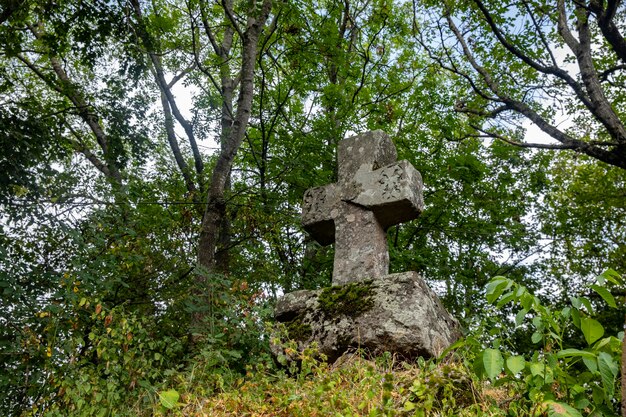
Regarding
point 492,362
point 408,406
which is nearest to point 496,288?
point 492,362

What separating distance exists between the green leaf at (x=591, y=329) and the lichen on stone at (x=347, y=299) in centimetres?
191

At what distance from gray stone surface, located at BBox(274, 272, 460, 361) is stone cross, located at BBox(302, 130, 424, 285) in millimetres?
361

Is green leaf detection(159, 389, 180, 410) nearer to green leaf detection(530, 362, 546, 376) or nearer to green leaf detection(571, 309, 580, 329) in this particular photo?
green leaf detection(530, 362, 546, 376)

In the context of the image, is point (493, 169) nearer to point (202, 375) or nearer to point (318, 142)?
point (318, 142)

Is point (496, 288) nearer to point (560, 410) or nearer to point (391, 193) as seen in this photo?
point (560, 410)

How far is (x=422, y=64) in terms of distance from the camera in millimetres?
13539

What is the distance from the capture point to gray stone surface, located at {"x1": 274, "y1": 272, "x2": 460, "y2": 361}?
383 cm

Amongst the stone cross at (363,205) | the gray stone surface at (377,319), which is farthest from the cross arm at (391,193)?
the gray stone surface at (377,319)

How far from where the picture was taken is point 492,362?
2.26 meters

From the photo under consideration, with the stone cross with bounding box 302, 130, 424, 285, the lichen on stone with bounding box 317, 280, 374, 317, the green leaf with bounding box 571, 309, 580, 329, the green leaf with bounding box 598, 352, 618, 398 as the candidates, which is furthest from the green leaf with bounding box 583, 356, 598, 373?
the stone cross with bounding box 302, 130, 424, 285

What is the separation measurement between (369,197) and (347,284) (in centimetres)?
91

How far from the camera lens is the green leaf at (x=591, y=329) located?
2.28 meters

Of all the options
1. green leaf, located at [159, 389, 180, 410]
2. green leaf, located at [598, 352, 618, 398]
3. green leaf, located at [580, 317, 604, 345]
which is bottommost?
green leaf, located at [159, 389, 180, 410]

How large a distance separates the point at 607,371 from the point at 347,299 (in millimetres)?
2299
